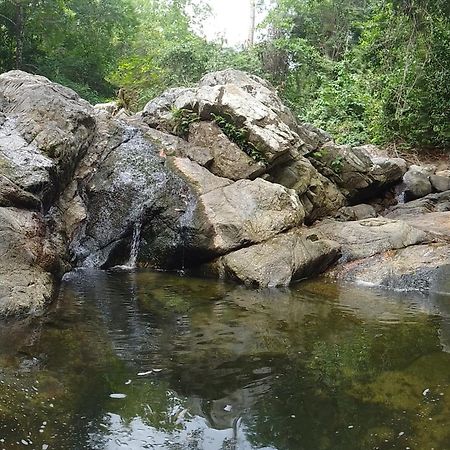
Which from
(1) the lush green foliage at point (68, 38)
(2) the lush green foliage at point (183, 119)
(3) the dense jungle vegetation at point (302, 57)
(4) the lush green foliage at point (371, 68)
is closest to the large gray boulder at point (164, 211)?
(2) the lush green foliage at point (183, 119)

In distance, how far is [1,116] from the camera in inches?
344

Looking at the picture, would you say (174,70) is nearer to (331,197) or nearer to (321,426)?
(331,197)

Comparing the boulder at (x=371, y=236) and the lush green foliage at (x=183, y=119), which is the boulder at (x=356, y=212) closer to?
the boulder at (x=371, y=236)

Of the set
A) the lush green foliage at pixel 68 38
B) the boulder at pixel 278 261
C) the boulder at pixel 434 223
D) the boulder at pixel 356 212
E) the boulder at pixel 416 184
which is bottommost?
the boulder at pixel 278 261

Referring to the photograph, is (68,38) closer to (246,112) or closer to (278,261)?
(246,112)

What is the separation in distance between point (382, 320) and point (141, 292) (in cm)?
337

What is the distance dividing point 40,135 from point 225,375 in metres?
5.96

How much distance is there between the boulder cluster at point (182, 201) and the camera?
7867 mm

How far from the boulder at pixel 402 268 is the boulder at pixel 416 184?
5386 millimetres

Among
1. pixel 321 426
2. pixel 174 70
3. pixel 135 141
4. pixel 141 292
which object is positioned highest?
pixel 174 70

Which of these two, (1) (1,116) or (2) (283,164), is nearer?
(1) (1,116)

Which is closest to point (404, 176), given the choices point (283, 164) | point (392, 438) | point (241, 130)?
point (283, 164)

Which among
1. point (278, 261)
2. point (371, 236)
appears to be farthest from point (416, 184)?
point (278, 261)

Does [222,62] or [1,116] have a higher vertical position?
[222,62]
